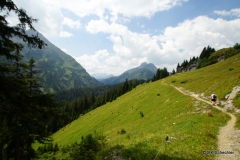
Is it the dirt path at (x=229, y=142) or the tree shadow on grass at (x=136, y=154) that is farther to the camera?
the tree shadow on grass at (x=136, y=154)

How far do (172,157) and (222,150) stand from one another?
408 cm

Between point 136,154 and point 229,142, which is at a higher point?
point 229,142

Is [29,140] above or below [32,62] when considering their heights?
below

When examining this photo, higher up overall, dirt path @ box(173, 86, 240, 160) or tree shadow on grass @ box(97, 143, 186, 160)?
dirt path @ box(173, 86, 240, 160)

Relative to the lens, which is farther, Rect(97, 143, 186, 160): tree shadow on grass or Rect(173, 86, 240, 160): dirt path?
Rect(97, 143, 186, 160): tree shadow on grass

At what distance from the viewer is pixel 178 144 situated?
44.9ft

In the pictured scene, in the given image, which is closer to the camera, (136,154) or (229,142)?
(136,154)

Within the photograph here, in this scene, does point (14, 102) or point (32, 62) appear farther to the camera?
point (32, 62)

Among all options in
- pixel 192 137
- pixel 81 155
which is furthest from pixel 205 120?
pixel 81 155

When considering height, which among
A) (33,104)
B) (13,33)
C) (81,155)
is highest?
(13,33)

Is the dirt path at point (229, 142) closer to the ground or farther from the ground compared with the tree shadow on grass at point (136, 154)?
farther from the ground

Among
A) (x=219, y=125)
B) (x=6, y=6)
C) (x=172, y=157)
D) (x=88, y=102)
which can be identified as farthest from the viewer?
(x=88, y=102)

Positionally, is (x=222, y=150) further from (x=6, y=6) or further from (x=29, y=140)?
(x=29, y=140)

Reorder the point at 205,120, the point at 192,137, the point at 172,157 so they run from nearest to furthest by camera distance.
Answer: the point at 172,157, the point at 192,137, the point at 205,120
